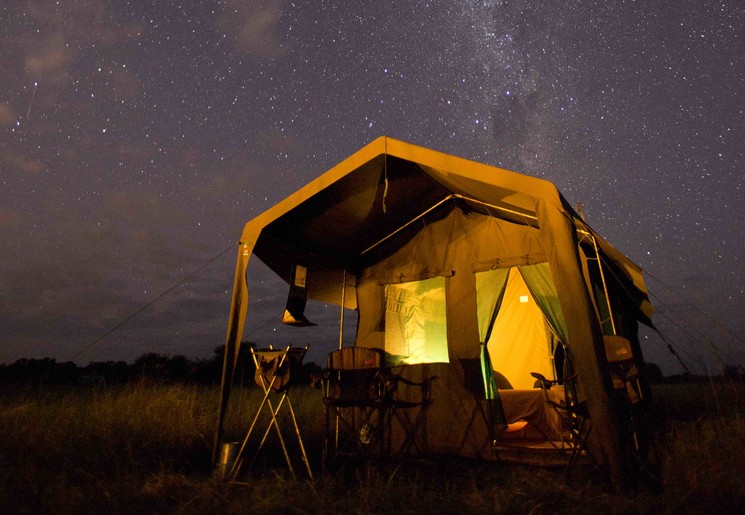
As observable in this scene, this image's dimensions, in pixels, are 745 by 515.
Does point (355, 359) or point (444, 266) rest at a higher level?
point (444, 266)

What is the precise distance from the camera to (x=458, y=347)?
167 inches

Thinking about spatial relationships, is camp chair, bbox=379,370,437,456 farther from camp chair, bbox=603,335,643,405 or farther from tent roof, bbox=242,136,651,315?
camp chair, bbox=603,335,643,405

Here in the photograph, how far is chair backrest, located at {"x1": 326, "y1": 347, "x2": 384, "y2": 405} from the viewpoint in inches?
148

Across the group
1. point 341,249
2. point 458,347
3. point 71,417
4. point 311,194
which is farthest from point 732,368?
point 71,417

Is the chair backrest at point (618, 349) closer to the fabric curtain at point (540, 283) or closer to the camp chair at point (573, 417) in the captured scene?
the camp chair at point (573, 417)

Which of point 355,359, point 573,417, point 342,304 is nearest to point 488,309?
point 573,417

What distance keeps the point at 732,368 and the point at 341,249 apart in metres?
4.29

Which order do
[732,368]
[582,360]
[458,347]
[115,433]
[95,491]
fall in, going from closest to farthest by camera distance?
[95,491], [582,360], [115,433], [458,347], [732,368]

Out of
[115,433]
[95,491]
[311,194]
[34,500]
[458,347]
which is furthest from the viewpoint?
[458,347]

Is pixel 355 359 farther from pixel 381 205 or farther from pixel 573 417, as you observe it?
pixel 573 417

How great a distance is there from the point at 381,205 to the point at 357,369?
156 centimetres

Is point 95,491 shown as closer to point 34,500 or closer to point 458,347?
point 34,500

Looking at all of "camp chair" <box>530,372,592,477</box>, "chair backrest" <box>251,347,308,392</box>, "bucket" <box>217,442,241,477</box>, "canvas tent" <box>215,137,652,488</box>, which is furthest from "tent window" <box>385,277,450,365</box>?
"bucket" <box>217,442,241,477</box>

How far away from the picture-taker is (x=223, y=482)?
276 centimetres
